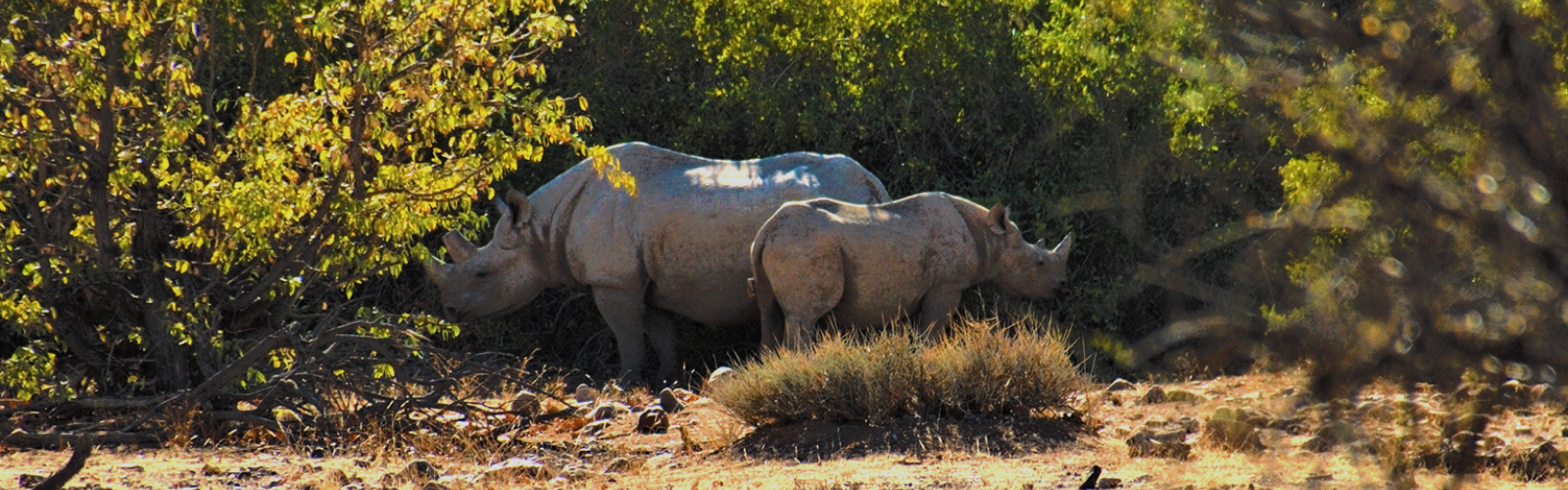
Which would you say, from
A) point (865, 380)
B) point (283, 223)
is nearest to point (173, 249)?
point (283, 223)

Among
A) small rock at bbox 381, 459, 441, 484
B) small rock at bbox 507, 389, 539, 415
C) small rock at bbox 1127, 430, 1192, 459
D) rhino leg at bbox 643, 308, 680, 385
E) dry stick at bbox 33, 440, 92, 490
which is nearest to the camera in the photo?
dry stick at bbox 33, 440, 92, 490

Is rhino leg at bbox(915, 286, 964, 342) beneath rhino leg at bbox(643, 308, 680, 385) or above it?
above

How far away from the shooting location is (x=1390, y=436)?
18.7 ft

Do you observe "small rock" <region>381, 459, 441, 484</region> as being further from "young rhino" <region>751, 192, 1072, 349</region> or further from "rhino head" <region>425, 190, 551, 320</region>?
"rhino head" <region>425, 190, 551, 320</region>

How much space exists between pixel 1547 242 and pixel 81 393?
6323mm

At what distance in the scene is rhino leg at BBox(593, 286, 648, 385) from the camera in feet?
35.6

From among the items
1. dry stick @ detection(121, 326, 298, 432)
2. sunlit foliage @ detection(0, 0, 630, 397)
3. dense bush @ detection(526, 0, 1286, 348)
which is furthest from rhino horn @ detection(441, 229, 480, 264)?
dry stick @ detection(121, 326, 298, 432)

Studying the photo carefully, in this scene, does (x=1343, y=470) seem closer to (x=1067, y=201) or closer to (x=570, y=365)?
(x=1067, y=201)

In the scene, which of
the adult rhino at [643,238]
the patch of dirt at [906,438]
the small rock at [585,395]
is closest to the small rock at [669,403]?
the small rock at [585,395]

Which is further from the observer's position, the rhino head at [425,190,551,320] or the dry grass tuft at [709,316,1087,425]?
the rhino head at [425,190,551,320]

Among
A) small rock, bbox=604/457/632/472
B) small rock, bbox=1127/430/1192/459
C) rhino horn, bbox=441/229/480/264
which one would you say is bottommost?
small rock, bbox=604/457/632/472

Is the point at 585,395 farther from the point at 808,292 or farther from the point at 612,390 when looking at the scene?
the point at 808,292

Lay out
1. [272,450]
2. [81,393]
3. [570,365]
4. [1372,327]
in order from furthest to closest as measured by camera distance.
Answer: [570,365], [81,393], [272,450], [1372,327]

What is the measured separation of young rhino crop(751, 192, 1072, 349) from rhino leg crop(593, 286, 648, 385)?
0.99m
